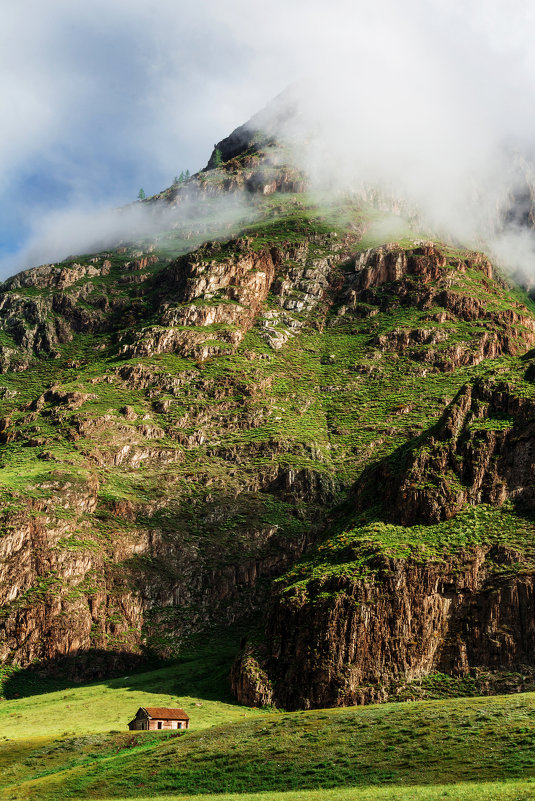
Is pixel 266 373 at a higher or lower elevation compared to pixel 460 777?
higher

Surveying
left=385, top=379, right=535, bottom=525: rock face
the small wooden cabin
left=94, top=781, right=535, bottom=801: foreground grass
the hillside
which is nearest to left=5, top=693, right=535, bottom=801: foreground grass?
the hillside

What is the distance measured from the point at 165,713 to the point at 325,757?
2835cm

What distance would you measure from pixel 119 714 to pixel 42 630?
3061 cm

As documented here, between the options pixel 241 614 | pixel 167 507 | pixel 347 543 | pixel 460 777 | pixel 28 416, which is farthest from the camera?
pixel 28 416

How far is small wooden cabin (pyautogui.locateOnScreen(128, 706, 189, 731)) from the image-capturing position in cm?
8169

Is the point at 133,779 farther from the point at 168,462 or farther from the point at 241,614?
the point at 168,462

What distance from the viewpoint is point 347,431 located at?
167 metres

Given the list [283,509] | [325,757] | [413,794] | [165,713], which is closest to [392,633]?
[165,713]

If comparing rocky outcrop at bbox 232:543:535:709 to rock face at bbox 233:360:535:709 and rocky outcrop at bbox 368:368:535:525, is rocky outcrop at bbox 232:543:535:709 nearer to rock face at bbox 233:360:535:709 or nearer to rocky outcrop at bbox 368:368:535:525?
rock face at bbox 233:360:535:709

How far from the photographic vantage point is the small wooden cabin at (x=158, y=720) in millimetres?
81688

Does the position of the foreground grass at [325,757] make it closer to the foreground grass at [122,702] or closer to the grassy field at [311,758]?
the grassy field at [311,758]

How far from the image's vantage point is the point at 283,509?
150m

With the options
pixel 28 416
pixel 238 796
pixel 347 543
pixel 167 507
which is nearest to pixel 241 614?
pixel 167 507

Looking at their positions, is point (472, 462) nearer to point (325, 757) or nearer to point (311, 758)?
point (325, 757)
